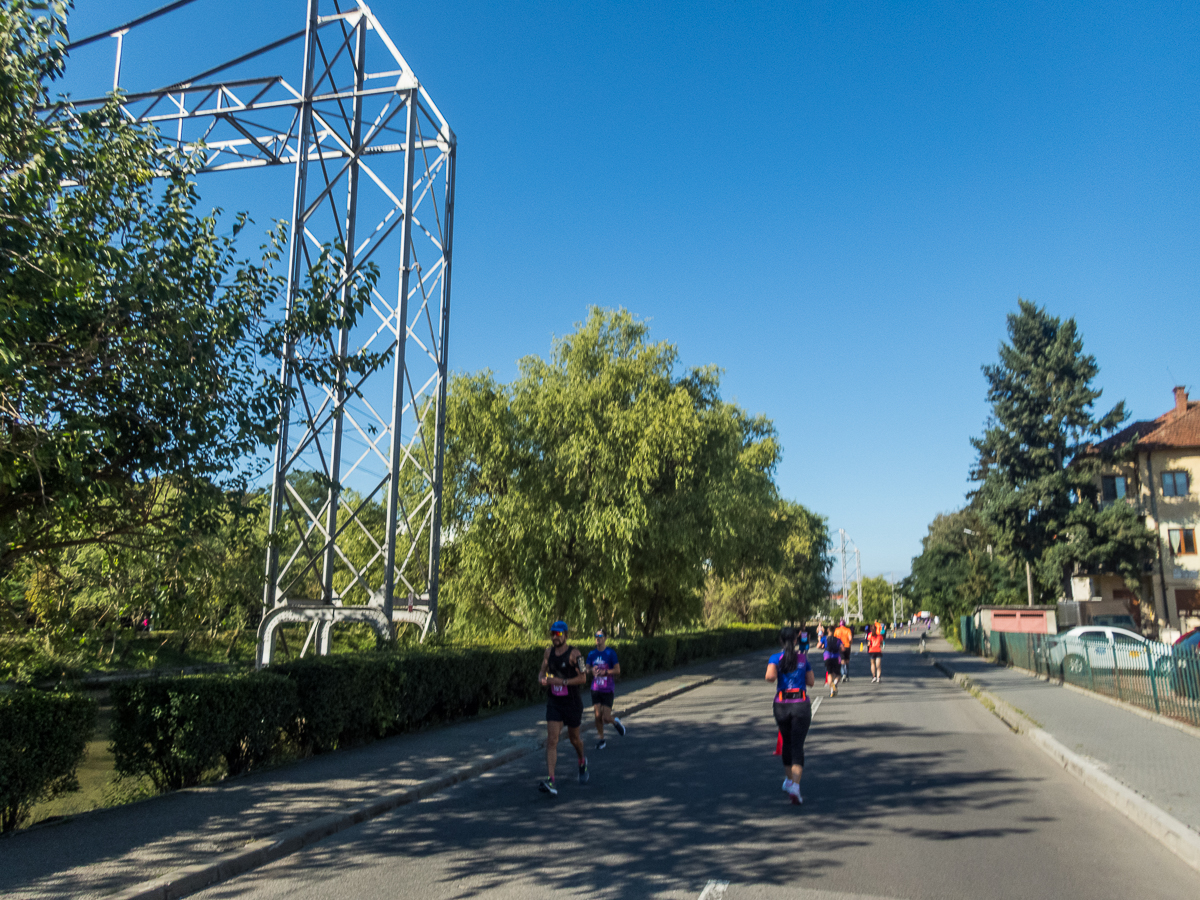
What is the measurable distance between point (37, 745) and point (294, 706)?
11.2ft

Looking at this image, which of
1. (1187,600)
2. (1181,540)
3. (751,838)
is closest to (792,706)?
(751,838)

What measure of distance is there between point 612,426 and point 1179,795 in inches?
686

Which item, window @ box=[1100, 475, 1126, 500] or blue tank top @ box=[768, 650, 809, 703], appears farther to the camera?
window @ box=[1100, 475, 1126, 500]

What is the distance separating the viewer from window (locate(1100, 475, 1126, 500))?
4769 centimetres

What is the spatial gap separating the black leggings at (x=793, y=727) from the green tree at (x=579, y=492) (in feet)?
46.8

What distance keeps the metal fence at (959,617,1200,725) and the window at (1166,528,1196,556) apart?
23629 mm

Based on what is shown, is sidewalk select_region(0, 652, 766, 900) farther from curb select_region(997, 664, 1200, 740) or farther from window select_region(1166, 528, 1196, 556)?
window select_region(1166, 528, 1196, 556)

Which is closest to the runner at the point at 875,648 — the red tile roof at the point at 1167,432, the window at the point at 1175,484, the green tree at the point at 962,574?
the red tile roof at the point at 1167,432

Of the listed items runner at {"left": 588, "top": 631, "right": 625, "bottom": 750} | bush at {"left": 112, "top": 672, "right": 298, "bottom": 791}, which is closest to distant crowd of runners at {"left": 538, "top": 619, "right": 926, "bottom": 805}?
runner at {"left": 588, "top": 631, "right": 625, "bottom": 750}

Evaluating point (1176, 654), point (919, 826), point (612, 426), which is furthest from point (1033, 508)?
point (919, 826)

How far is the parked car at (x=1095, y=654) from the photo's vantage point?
16.1 m

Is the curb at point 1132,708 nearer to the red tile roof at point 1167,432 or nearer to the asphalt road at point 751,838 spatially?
the asphalt road at point 751,838

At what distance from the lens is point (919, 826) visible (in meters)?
7.11

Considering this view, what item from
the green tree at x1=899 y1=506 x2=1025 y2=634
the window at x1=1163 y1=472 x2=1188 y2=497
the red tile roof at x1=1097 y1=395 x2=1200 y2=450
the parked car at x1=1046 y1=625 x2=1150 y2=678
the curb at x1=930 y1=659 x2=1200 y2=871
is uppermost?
the red tile roof at x1=1097 y1=395 x2=1200 y2=450
